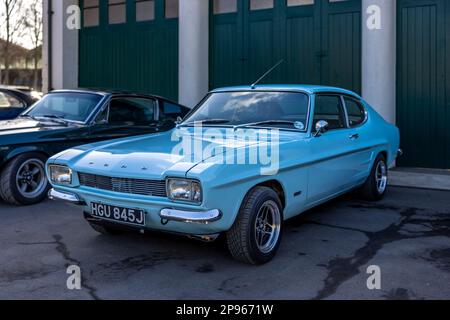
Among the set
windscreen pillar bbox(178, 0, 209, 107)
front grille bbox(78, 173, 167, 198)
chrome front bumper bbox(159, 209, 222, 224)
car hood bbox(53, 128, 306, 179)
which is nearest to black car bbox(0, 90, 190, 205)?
car hood bbox(53, 128, 306, 179)

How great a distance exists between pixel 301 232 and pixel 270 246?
97 cm

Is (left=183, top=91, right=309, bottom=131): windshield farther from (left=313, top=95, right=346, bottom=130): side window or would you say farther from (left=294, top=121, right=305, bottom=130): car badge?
(left=313, top=95, right=346, bottom=130): side window

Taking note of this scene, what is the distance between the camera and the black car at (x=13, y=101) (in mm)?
8988

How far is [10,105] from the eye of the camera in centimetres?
920

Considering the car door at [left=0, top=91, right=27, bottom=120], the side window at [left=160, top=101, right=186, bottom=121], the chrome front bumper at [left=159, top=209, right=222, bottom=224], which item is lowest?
the chrome front bumper at [left=159, top=209, right=222, bottom=224]

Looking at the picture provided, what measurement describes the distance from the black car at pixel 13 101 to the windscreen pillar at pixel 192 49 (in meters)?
2.96

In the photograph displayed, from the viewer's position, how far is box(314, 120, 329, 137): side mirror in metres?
4.72

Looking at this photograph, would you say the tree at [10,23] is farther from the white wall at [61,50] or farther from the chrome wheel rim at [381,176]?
the chrome wheel rim at [381,176]

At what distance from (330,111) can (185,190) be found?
241cm

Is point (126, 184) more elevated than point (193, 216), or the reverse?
point (126, 184)

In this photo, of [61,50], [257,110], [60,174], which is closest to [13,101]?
[61,50]

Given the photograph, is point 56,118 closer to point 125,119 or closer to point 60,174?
point 125,119
